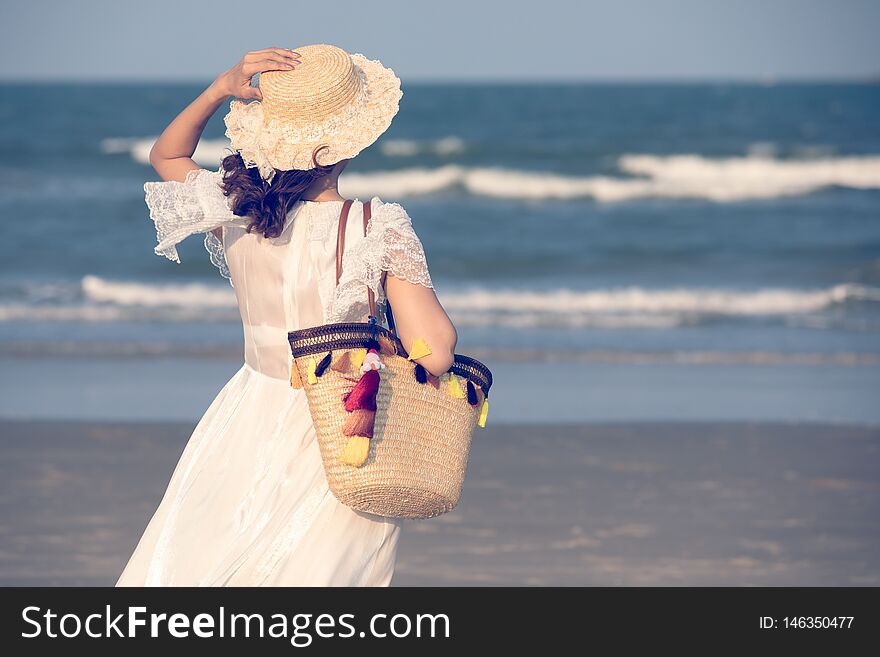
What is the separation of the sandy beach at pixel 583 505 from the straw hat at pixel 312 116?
9.41ft

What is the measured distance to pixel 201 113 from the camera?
2.85 meters

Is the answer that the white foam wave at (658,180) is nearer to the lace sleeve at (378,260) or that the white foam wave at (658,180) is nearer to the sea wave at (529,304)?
the sea wave at (529,304)

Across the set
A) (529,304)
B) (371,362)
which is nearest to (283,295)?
(371,362)

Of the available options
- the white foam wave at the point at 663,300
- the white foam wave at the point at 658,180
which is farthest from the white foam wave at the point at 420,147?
the white foam wave at the point at 663,300

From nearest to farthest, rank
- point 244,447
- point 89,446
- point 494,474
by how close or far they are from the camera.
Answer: point 244,447 → point 494,474 → point 89,446

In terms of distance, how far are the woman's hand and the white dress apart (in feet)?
0.65

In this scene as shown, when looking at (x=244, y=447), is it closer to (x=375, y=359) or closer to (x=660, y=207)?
(x=375, y=359)

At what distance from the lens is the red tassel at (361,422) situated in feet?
8.43

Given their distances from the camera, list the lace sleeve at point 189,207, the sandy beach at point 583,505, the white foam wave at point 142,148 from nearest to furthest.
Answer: the lace sleeve at point 189,207
the sandy beach at point 583,505
the white foam wave at point 142,148

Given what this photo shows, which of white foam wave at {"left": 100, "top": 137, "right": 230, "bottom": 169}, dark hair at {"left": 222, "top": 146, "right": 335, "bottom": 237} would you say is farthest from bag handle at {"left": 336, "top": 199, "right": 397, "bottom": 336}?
white foam wave at {"left": 100, "top": 137, "right": 230, "bottom": 169}

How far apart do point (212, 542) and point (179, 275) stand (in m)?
13.4

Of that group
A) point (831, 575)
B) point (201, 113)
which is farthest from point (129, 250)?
point (201, 113)

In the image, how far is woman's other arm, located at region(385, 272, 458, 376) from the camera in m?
2.60

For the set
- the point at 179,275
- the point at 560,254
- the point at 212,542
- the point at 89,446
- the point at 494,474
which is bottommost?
the point at 212,542
